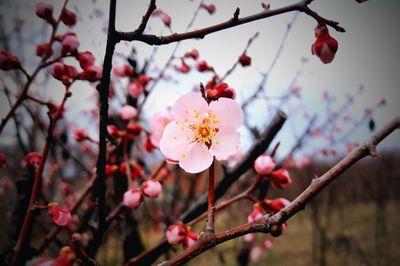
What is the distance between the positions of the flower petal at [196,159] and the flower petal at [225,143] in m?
0.02

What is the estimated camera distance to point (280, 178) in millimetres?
993

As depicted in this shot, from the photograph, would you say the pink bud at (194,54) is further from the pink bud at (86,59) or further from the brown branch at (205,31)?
the brown branch at (205,31)

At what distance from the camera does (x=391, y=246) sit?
8.59 meters

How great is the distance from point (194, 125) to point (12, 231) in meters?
0.91

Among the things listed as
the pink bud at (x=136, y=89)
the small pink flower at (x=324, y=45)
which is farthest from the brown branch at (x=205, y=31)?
the pink bud at (x=136, y=89)

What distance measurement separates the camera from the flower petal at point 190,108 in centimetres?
75

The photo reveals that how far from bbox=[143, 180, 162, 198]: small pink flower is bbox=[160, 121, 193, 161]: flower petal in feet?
0.94

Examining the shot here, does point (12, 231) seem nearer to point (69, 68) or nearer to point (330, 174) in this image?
point (69, 68)

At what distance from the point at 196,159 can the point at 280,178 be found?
391 millimetres

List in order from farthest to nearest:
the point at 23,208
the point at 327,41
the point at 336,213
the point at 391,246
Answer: the point at 336,213 < the point at 391,246 < the point at 23,208 < the point at 327,41

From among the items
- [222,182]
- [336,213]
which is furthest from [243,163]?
[336,213]

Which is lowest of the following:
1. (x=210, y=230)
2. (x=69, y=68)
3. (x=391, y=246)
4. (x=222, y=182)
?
(x=391, y=246)

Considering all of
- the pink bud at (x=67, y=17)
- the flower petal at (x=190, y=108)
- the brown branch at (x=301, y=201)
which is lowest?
the brown branch at (x=301, y=201)

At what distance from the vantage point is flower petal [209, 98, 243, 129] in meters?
0.73
